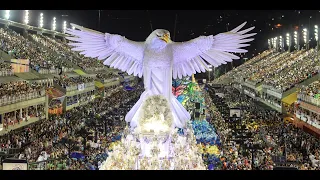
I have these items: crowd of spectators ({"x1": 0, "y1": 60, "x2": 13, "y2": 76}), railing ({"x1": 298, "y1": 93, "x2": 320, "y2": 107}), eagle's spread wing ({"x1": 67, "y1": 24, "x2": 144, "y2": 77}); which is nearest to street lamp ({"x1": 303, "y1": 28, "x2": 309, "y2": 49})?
railing ({"x1": 298, "y1": 93, "x2": 320, "y2": 107})

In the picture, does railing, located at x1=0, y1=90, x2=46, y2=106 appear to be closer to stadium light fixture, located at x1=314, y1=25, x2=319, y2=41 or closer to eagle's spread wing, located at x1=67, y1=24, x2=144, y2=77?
eagle's spread wing, located at x1=67, y1=24, x2=144, y2=77

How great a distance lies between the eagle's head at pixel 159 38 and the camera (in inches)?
658

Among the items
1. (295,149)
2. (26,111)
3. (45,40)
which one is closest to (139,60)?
(295,149)

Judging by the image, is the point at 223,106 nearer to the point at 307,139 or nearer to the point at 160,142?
the point at 307,139

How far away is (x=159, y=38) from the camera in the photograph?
16.7 meters

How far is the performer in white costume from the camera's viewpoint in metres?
17.0

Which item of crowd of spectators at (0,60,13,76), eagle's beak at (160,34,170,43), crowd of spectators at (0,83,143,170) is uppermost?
eagle's beak at (160,34,170,43)

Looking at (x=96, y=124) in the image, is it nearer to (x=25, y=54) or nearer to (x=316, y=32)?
(x=25, y=54)

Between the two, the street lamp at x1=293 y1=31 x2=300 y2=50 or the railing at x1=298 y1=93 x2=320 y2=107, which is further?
the street lamp at x1=293 y1=31 x2=300 y2=50

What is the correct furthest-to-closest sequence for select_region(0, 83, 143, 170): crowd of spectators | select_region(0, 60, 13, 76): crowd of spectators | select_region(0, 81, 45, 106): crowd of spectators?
select_region(0, 60, 13, 76): crowd of spectators
select_region(0, 81, 45, 106): crowd of spectators
select_region(0, 83, 143, 170): crowd of spectators

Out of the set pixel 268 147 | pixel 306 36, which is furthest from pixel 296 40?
pixel 268 147

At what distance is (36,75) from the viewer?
144ft

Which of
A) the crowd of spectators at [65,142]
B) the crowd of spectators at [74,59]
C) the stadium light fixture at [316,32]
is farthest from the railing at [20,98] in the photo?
the stadium light fixture at [316,32]

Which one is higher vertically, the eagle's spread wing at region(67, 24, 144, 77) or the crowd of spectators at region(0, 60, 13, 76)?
the eagle's spread wing at region(67, 24, 144, 77)
